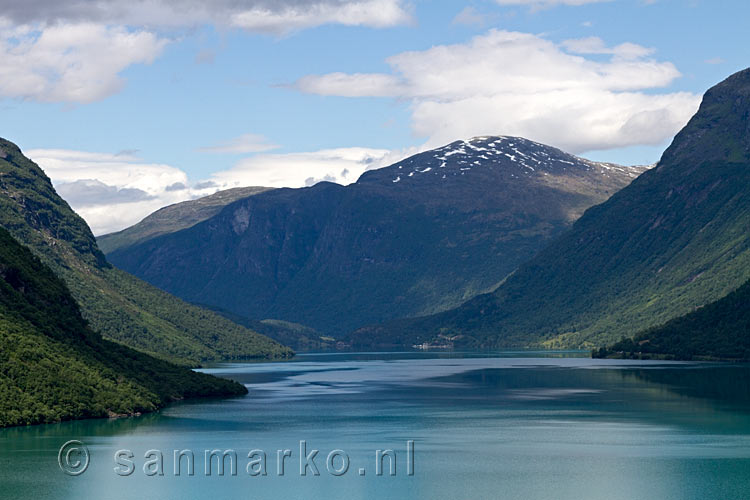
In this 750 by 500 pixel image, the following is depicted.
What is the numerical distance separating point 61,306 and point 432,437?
82.7 m

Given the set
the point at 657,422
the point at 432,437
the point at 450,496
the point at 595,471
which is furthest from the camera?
the point at 657,422

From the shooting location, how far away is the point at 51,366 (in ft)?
523

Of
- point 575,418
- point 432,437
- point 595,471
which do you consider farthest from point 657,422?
point 595,471

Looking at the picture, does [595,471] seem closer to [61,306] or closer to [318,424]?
[318,424]

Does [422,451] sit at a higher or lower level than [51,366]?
lower

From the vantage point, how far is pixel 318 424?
164 metres

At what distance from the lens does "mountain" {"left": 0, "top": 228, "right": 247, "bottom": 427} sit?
151 meters

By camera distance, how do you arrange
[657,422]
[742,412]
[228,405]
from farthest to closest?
[228,405] < [742,412] < [657,422]

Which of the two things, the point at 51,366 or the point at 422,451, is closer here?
the point at 422,451

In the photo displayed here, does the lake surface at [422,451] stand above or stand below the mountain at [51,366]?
below

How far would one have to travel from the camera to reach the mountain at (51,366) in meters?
151

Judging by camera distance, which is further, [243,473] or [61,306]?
[61,306]

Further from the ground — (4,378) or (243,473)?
(4,378)

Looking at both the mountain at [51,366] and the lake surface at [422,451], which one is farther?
the mountain at [51,366]
